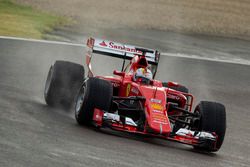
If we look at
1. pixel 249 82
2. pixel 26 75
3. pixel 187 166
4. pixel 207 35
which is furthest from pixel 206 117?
pixel 207 35

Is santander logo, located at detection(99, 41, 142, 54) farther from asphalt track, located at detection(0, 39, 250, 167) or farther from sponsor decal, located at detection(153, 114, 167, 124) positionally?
sponsor decal, located at detection(153, 114, 167, 124)

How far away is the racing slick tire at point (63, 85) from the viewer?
13828mm

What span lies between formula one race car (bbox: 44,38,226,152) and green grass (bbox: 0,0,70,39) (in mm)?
10122

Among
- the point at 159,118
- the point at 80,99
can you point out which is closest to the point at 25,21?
the point at 80,99

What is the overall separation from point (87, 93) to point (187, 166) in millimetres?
2355

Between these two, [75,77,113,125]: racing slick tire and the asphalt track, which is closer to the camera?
the asphalt track

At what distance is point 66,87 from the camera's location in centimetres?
1386

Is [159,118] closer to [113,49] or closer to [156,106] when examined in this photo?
[156,106]

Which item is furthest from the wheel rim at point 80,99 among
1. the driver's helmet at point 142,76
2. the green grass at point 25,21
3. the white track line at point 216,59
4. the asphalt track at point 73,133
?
the white track line at point 216,59

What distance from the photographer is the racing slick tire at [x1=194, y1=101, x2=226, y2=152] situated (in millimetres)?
12188

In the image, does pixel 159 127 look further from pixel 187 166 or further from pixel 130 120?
pixel 187 166

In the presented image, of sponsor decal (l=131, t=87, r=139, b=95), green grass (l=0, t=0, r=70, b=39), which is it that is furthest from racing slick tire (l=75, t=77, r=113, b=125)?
green grass (l=0, t=0, r=70, b=39)

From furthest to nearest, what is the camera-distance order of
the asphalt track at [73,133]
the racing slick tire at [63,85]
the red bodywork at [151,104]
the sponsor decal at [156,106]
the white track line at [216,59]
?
the white track line at [216,59]
the racing slick tire at [63,85]
the sponsor decal at [156,106]
the red bodywork at [151,104]
the asphalt track at [73,133]

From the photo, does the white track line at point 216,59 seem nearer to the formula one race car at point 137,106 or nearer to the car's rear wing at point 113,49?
the car's rear wing at point 113,49
